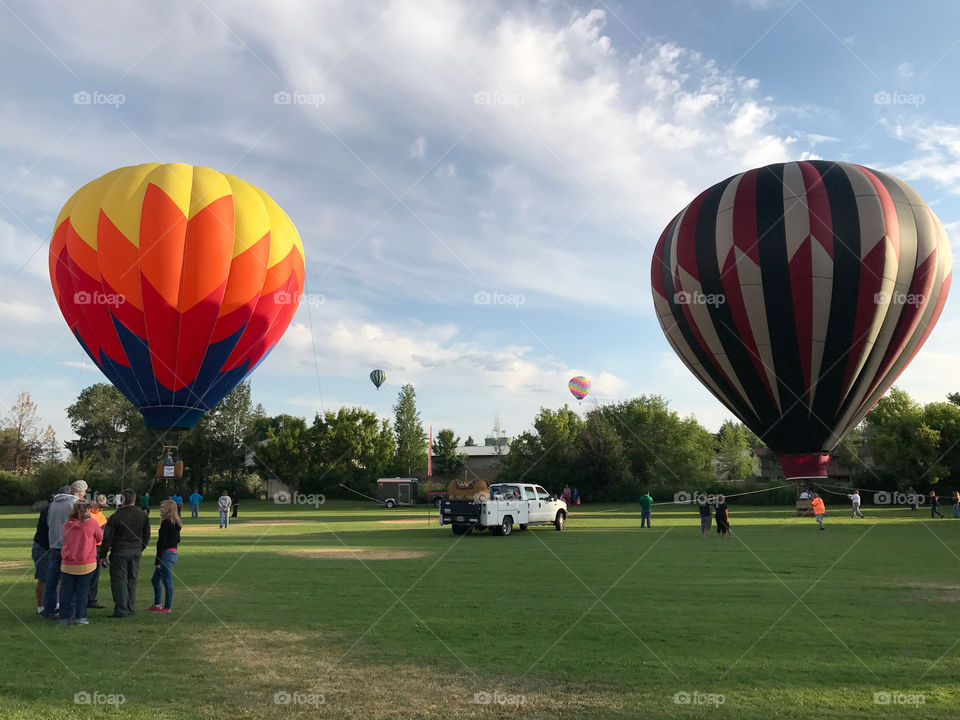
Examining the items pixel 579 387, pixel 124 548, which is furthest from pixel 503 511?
pixel 579 387

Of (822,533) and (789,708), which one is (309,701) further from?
(822,533)

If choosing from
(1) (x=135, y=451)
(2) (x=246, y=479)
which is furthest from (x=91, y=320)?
(1) (x=135, y=451)

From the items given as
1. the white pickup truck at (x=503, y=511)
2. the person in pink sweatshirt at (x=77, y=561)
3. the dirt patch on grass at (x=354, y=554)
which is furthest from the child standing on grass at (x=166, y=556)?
the white pickup truck at (x=503, y=511)

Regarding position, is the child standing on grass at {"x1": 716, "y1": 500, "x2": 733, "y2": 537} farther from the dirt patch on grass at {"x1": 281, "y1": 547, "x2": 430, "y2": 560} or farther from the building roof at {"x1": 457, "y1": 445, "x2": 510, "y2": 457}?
the building roof at {"x1": 457, "y1": 445, "x2": 510, "y2": 457}

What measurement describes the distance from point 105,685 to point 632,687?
16.1 ft

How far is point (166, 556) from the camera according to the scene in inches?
422

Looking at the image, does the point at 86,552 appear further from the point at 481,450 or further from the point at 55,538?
the point at 481,450

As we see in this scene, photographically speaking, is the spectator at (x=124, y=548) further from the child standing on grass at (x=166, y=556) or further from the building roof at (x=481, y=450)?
the building roof at (x=481, y=450)

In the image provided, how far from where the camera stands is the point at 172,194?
26.7 meters

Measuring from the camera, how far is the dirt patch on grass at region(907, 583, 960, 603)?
1180 centimetres

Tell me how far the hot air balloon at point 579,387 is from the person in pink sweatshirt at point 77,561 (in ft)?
205

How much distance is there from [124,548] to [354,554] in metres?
8.86

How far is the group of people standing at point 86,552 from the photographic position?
32.2ft

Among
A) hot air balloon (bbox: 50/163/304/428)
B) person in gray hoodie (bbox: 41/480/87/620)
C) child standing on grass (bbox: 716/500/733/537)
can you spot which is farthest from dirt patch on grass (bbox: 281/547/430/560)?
hot air balloon (bbox: 50/163/304/428)
